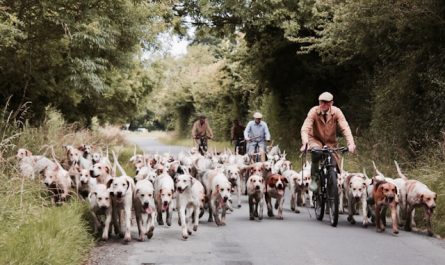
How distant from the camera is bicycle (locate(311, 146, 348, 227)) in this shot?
426 inches

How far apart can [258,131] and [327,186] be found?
5.73 meters

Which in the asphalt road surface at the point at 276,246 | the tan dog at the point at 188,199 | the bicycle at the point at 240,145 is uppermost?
Result: the bicycle at the point at 240,145

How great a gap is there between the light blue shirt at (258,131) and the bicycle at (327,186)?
4868 mm

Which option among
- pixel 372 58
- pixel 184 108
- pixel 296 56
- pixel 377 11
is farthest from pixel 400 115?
pixel 184 108

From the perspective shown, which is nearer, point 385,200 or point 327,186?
point 385,200

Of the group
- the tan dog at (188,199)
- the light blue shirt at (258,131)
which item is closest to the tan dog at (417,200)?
the tan dog at (188,199)

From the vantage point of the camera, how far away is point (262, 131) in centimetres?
1673

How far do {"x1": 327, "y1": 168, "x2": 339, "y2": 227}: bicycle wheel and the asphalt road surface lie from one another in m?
0.17

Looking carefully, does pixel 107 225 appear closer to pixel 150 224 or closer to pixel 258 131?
pixel 150 224

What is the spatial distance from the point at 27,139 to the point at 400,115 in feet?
29.3

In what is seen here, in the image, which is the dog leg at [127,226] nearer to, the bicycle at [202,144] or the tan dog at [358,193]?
the tan dog at [358,193]

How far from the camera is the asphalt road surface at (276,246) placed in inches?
321

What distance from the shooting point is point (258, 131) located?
16734mm

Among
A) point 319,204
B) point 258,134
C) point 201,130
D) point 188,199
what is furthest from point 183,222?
point 201,130
